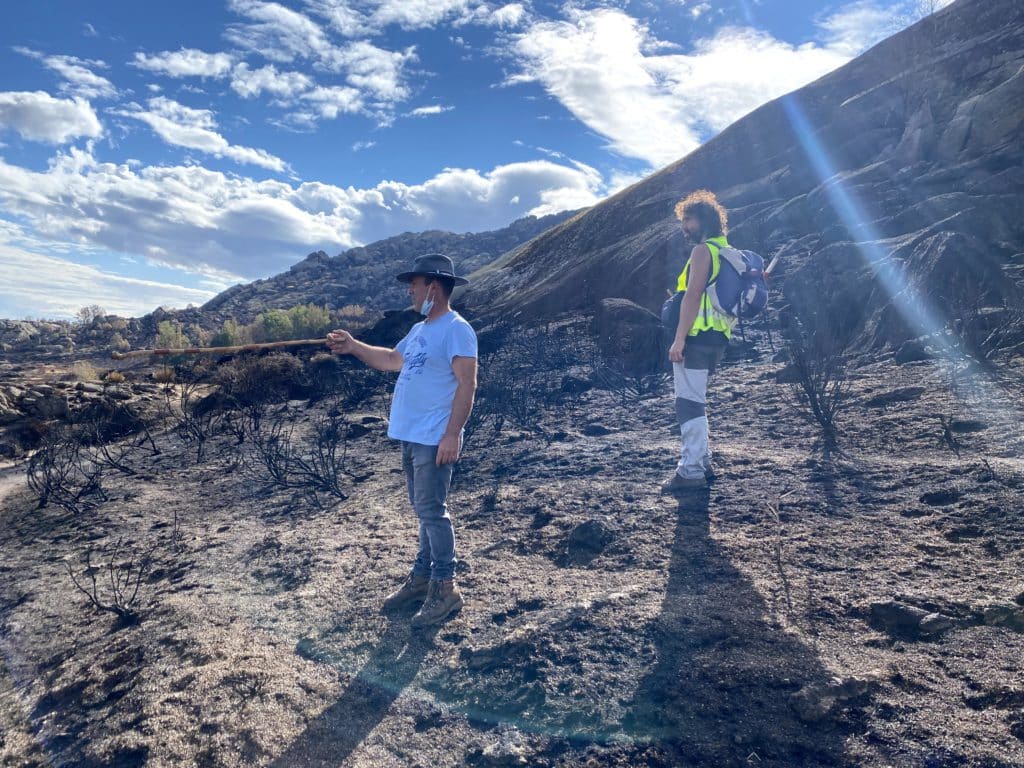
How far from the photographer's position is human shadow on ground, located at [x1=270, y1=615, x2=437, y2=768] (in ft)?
6.90

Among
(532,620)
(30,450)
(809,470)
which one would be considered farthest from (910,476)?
(30,450)

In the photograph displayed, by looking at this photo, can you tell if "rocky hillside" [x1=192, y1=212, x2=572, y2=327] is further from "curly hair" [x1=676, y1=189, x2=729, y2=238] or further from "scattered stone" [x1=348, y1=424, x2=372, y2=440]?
"curly hair" [x1=676, y1=189, x2=729, y2=238]

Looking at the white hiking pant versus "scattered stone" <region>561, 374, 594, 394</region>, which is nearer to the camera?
the white hiking pant

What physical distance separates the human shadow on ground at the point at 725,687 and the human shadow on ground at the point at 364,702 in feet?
3.16

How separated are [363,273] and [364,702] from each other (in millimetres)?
58537

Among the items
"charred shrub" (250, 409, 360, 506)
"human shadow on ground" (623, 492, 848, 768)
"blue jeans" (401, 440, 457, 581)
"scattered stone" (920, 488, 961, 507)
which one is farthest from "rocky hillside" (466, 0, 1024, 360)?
"charred shrub" (250, 409, 360, 506)

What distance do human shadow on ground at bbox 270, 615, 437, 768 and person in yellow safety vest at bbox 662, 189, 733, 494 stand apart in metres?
2.14

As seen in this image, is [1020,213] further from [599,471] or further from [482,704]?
[482,704]

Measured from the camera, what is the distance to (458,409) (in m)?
2.68

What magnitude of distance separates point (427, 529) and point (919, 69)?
2046 centimetres

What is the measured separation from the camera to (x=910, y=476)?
3.56 m

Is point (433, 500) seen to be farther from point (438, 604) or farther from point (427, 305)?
point (427, 305)

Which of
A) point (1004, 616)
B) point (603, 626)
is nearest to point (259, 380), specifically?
point (603, 626)

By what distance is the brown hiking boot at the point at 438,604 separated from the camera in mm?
2848
